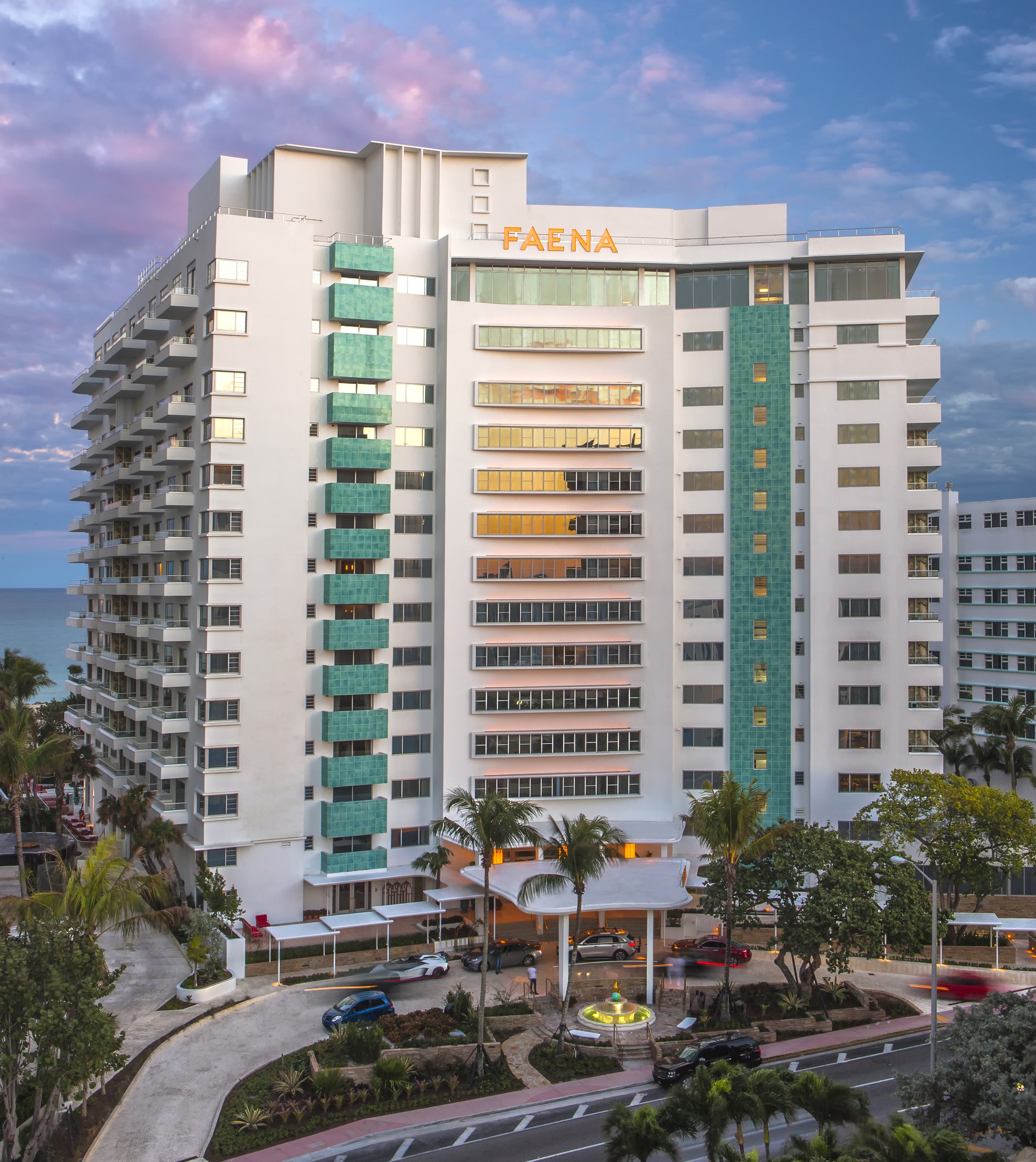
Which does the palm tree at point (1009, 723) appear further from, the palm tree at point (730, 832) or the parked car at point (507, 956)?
the parked car at point (507, 956)

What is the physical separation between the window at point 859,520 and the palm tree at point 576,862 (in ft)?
92.9

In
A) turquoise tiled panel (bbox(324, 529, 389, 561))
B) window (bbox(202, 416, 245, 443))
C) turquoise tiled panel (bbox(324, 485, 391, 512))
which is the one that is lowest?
turquoise tiled panel (bbox(324, 529, 389, 561))

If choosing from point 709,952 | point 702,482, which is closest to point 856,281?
point 702,482

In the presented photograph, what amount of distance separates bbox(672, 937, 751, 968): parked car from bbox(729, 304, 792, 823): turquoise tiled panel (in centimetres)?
1066

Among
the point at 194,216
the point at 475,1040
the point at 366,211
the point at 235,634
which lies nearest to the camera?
the point at 475,1040

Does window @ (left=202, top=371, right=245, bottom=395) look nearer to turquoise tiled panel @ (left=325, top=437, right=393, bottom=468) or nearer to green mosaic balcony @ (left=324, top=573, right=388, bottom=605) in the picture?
turquoise tiled panel @ (left=325, top=437, right=393, bottom=468)

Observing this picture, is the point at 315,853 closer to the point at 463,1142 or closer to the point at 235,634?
the point at 235,634

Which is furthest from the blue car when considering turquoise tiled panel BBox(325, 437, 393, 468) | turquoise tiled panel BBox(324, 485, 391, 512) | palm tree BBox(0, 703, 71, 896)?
turquoise tiled panel BBox(325, 437, 393, 468)

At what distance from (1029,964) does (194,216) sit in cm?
7411

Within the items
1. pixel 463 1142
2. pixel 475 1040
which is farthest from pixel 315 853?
pixel 463 1142

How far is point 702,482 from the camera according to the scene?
6800cm

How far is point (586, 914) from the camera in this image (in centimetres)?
6162

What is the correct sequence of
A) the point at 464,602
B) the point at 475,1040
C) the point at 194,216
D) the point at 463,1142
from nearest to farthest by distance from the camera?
the point at 463,1142
the point at 475,1040
the point at 464,602
the point at 194,216

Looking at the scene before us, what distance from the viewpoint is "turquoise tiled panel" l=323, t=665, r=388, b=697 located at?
62.8 m
